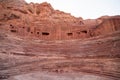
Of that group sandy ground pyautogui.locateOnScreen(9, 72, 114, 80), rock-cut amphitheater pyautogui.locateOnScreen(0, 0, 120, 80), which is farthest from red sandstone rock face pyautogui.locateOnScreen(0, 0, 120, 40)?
sandy ground pyautogui.locateOnScreen(9, 72, 114, 80)

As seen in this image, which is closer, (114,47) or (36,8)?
(114,47)

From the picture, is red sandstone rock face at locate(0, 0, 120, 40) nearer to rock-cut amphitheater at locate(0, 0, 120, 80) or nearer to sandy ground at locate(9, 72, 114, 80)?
rock-cut amphitheater at locate(0, 0, 120, 80)

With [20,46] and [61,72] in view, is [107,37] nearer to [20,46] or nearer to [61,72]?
[61,72]

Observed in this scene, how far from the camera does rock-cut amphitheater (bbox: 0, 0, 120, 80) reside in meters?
15.6

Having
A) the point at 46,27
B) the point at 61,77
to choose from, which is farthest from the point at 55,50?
the point at 61,77

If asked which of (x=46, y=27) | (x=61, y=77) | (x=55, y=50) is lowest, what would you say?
(x=61, y=77)

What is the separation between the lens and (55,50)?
20.4 metres

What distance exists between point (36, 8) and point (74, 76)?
21.5m

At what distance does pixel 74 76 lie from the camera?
15.0m

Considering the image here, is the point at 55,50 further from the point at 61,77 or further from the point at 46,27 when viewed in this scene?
the point at 61,77

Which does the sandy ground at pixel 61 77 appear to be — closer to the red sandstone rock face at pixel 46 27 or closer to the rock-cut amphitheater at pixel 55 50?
the rock-cut amphitheater at pixel 55 50

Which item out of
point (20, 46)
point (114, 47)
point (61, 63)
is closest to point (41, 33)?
point (20, 46)

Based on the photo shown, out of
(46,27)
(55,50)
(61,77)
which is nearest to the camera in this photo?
(61,77)

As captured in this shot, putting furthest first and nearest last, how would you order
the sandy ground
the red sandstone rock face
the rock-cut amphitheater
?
the red sandstone rock face, the rock-cut amphitheater, the sandy ground
